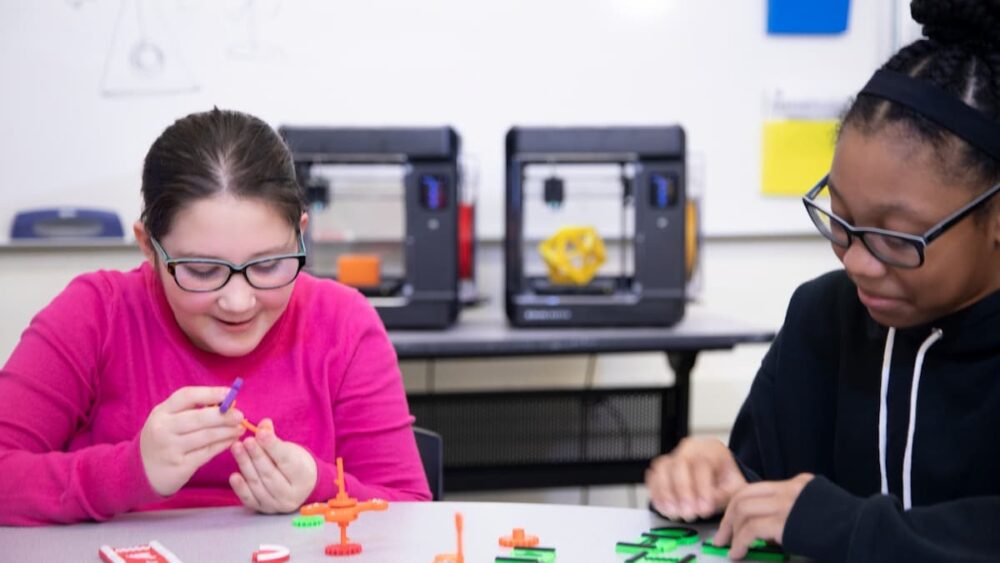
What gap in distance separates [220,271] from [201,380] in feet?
0.59

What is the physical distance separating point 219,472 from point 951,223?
889 millimetres

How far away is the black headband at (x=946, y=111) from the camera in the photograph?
0.99 metres

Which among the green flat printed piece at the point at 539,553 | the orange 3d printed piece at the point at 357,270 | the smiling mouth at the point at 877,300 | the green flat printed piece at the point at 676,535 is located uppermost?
the smiling mouth at the point at 877,300

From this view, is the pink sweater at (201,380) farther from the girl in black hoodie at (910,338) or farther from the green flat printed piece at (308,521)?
the girl in black hoodie at (910,338)

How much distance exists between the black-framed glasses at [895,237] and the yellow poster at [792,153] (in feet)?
6.76

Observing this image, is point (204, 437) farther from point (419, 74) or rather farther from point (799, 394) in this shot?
point (419, 74)

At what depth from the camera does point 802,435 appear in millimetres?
1284

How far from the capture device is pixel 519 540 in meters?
1.03

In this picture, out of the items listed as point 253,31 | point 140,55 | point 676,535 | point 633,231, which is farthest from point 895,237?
point 140,55

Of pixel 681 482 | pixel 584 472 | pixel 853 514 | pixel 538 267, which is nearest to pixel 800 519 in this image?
pixel 853 514

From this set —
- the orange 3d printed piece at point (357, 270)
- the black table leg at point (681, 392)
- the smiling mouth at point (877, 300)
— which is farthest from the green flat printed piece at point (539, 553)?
the black table leg at point (681, 392)

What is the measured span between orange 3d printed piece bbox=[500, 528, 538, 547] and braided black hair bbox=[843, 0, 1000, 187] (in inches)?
19.3

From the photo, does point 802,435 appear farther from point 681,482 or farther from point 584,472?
point 584,472

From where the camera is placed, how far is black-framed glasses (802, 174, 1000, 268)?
997 mm
